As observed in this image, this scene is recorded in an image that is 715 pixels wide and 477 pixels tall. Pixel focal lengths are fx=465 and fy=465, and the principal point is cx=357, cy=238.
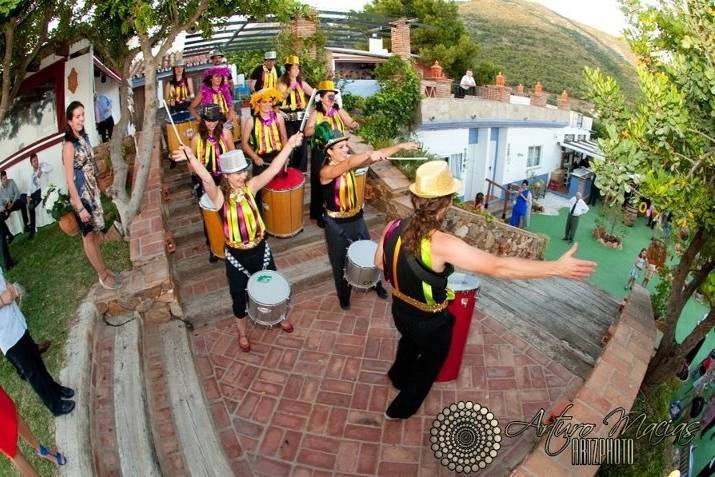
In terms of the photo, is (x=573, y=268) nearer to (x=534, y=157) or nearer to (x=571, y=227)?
(x=571, y=227)

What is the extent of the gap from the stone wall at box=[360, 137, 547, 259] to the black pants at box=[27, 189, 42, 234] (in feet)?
19.9

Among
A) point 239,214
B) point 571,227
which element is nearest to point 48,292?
point 239,214

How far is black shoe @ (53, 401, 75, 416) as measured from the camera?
3.88 m

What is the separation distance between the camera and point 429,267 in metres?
3.29

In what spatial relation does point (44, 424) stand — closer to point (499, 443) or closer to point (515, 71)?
point (499, 443)

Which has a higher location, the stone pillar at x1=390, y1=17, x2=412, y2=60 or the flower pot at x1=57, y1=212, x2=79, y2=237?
the stone pillar at x1=390, y1=17, x2=412, y2=60

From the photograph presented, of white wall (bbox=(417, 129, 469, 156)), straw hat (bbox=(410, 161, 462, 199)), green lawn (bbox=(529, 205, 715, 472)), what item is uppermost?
straw hat (bbox=(410, 161, 462, 199))

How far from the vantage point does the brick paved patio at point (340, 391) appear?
3891 millimetres

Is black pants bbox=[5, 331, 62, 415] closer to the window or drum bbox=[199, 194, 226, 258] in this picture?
drum bbox=[199, 194, 226, 258]

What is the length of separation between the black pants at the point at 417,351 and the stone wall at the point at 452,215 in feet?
10.3

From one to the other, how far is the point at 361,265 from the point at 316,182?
6.13 ft

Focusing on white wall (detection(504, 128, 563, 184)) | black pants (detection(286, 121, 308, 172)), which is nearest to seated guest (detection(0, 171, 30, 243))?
black pants (detection(286, 121, 308, 172))

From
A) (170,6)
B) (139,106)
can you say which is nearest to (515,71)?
(139,106)

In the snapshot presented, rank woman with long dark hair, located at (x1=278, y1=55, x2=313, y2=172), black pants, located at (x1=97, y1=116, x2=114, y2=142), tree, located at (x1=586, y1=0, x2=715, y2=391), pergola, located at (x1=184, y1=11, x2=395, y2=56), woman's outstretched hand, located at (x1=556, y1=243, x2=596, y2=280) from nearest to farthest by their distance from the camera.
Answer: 1. woman's outstretched hand, located at (x1=556, y1=243, x2=596, y2=280)
2. tree, located at (x1=586, y1=0, x2=715, y2=391)
3. woman with long dark hair, located at (x1=278, y1=55, x2=313, y2=172)
4. black pants, located at (x1=97, y1=116, x2=114, y2=142)
5. pergola, located at (x1=184, y1=11, x2=395, y2=56)
